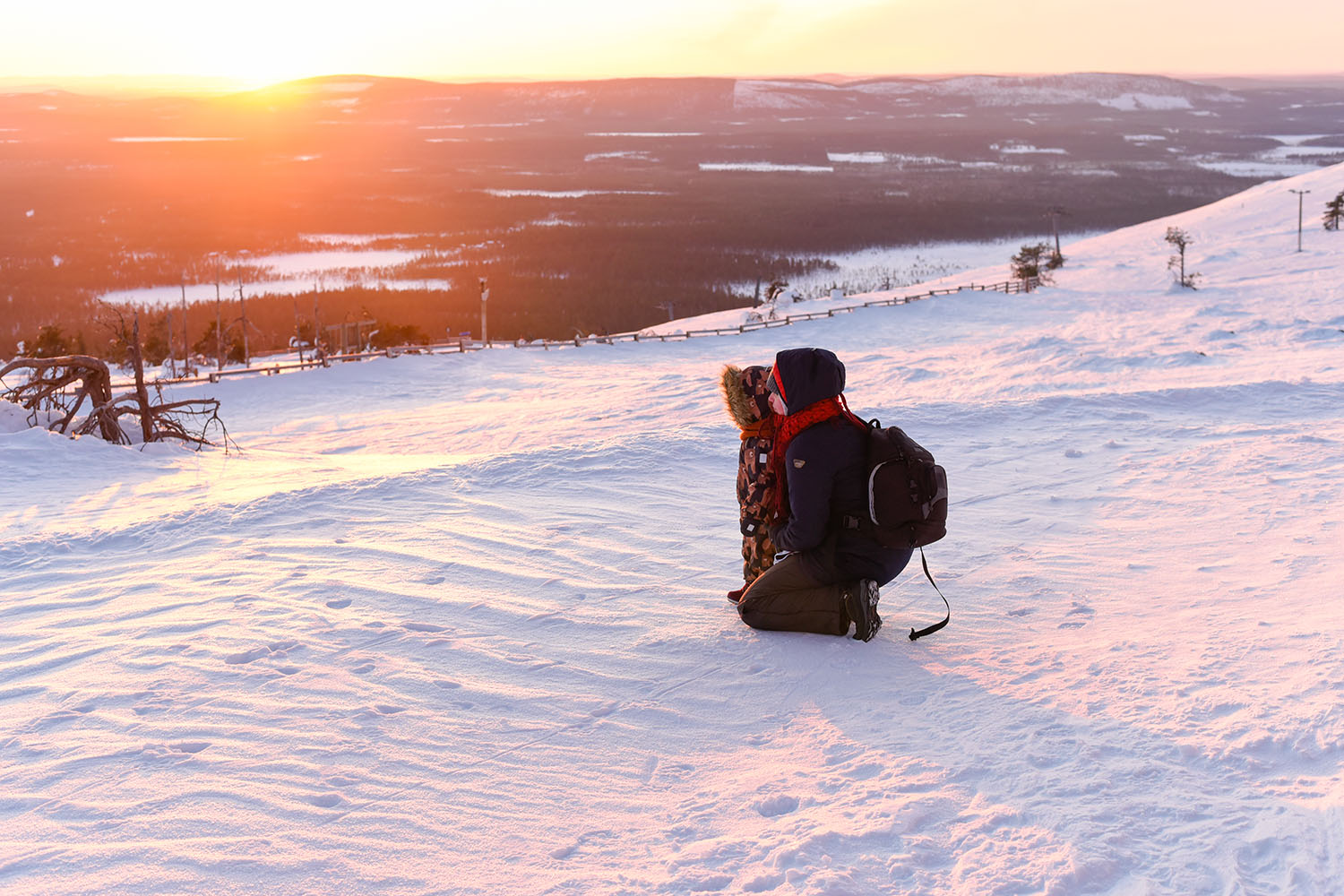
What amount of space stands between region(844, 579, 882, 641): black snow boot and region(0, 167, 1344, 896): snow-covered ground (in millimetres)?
77

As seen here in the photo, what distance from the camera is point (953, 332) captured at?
27.3 m

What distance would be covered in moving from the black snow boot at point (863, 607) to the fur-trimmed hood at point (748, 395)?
0.85 meters

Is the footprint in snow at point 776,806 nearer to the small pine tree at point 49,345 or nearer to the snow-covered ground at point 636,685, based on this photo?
the snow-covered ground at point 636,685

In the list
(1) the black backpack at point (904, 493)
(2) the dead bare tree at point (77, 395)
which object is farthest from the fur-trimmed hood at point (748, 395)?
(2) the dead bare tree at point (77, 395)

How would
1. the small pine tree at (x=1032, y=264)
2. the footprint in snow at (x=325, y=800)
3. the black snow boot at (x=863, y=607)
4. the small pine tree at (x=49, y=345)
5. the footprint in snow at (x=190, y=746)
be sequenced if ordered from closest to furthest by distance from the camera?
the footprint in snow at (x=325, y=800), the footprint in snow at (x=190, y=746), the black snow boot at (x=863, y=607), the small pine tree at (x=49, y=345), the small pine tree at (x=1032, y=264)

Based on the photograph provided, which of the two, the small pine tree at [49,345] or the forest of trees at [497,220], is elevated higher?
the forest of trees at [497,220]

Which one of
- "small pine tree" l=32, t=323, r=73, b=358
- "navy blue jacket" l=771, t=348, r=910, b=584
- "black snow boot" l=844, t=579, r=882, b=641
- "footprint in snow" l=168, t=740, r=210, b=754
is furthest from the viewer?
"small pine tree" l=32, t=323, r=73, b=358

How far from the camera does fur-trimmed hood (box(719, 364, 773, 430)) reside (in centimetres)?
454

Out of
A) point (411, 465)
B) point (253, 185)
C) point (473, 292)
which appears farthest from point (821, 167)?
point (411, 465)

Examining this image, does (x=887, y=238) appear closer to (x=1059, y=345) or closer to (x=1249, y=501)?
(x=1059, y=345)

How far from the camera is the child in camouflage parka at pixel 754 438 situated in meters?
4.57

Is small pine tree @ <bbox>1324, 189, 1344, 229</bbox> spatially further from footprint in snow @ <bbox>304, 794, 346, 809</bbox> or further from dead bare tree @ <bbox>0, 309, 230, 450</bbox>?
footprint in snow @ <bbox>304, 794, 346, 809</bbox>

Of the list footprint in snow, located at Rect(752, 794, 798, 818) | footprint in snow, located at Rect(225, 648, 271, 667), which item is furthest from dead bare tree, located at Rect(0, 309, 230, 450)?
footprint in snow, located at Rect(752, 794, 798, 818)

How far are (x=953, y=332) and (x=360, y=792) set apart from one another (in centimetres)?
2585
